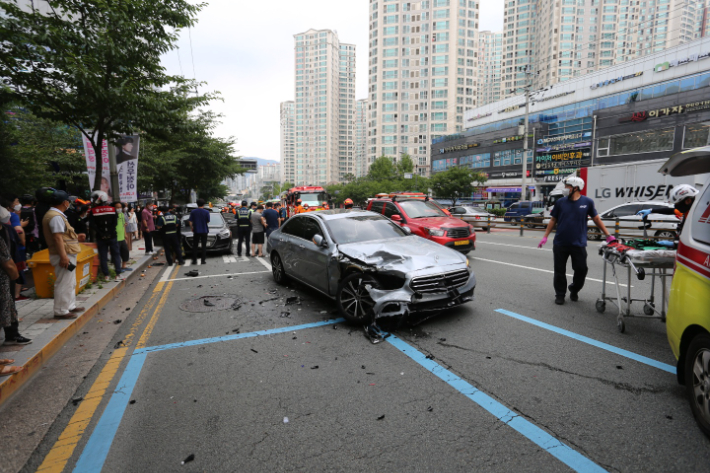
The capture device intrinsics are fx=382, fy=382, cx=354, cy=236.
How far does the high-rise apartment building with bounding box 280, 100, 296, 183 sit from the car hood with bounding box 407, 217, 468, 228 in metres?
162

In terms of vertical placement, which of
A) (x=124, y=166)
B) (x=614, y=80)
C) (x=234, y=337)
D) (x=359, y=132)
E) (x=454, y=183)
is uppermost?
(x=359, y=132)

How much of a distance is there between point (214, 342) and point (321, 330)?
4.49 ft

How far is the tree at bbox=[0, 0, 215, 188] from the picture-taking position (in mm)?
7236

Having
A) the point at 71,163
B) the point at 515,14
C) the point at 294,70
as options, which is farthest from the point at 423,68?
the point at 71,163

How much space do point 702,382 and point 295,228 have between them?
6.20m

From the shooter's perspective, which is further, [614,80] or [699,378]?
[614,80]

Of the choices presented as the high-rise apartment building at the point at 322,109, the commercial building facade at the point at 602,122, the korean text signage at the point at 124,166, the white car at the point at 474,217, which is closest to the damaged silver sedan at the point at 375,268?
the korean text signage at the point at 124,166

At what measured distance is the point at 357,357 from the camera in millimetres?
4234

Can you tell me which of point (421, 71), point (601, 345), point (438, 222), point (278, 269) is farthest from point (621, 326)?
point (421, 71)

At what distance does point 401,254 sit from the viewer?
5.45m

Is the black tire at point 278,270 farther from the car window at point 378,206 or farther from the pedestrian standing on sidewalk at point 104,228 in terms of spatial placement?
the car window at point 378,206

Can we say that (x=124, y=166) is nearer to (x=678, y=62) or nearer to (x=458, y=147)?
(x=678, y=62)

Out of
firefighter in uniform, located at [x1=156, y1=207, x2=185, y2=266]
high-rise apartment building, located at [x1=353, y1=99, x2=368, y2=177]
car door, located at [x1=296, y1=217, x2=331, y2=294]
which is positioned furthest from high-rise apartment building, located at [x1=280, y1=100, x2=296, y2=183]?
car door, located at [x1=296, y1=217, x2=331, y2=294]

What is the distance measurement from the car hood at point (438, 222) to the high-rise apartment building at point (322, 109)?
470 feet
